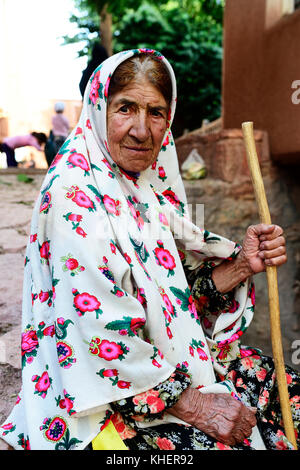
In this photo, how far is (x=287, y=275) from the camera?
14.7 ft

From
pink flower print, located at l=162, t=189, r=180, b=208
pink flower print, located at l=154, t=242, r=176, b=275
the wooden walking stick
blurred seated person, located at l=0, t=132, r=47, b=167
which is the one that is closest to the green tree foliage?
blurred seated person, located at l=0, t=132, r=47, b=167

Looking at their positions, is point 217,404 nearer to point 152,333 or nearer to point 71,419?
point 152,333

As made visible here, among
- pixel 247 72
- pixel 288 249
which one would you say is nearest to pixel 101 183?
pixel 288 249

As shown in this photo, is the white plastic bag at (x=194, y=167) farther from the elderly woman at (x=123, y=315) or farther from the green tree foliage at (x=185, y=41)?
the green tree foliage at (x=185, y=41)

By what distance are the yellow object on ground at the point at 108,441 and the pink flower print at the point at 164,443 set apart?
0.11m

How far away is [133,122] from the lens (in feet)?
5.13

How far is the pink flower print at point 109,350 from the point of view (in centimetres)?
129

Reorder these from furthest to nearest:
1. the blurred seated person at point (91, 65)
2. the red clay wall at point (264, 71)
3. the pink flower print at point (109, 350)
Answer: the blurred seated person at point (91, 65)
the red clay wall at point (264, 71)
the pink flower print at point (109, 350)

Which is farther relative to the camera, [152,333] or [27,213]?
[27,213]

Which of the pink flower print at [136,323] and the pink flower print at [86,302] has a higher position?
the pink flower print at [86,302]

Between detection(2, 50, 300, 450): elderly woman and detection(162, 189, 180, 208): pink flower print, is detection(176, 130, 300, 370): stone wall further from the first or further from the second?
detection(2, 50, 300, 450): elderly woman

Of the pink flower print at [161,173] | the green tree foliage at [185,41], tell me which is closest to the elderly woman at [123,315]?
the pink flower print at [161,173]

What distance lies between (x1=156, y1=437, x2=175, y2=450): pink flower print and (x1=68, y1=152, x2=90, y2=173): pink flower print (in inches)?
35.5
